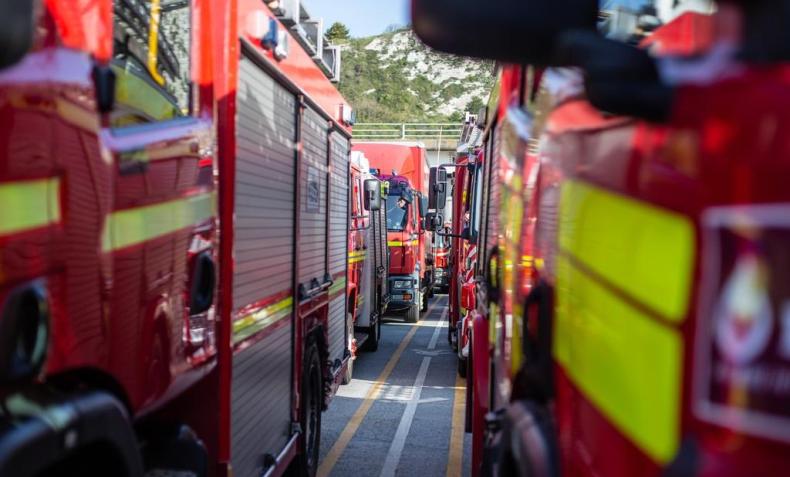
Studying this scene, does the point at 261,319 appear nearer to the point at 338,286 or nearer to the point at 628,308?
the point at 628,308

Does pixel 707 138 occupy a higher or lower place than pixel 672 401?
higher

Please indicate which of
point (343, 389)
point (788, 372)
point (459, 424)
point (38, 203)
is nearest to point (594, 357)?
point (788, 372)

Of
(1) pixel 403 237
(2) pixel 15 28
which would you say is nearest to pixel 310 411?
(2) pixel 15 28

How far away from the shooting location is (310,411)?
20.3 feet

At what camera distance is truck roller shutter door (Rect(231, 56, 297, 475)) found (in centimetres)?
402

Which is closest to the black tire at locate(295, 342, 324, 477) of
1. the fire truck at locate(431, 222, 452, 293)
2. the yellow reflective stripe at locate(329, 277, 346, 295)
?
the yellow reflective stripe at locate(329, 277, 346, 295)

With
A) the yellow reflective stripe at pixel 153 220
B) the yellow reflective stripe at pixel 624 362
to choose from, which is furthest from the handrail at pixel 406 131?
the yellow reflective stripe at pixel 624 362

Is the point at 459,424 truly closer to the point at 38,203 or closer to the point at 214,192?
the point at 214,192

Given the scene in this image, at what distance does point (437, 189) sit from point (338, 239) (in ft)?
Result: 19.4

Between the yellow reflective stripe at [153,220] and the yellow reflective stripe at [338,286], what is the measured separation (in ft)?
12.1

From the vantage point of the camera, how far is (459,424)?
8.69m

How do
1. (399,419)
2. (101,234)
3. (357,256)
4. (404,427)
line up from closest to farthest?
(101,234)
(404,427)
(399,419)
(357,256)

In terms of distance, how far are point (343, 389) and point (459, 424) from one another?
6.22 feet

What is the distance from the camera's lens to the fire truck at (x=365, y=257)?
10.5 meters
